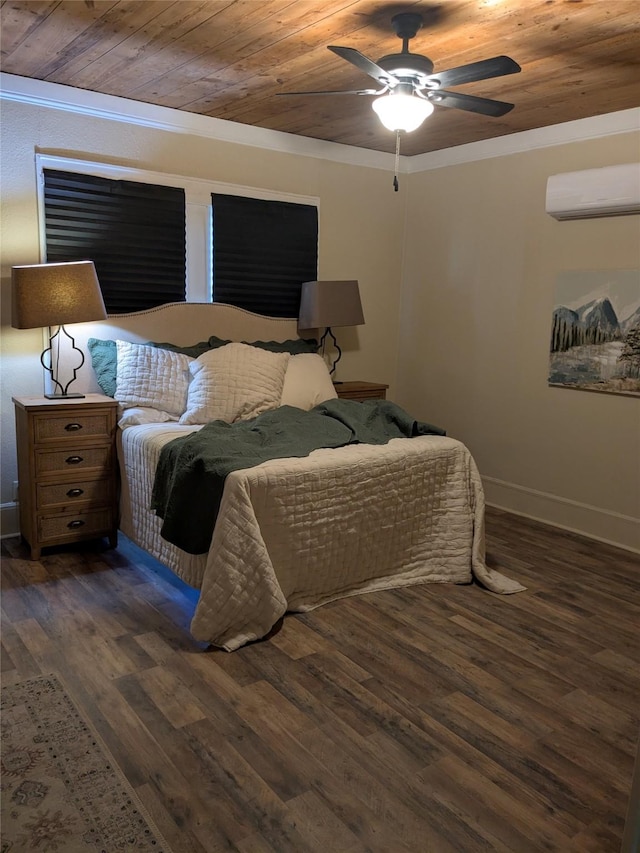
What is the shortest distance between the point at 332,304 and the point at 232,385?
1.15 metres

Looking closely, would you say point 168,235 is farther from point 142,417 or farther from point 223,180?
point 142,417

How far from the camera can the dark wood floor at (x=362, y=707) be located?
5.91 feet

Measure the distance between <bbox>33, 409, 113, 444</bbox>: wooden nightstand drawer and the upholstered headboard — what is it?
438mm

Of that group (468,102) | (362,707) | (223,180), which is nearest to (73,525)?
(362,707)

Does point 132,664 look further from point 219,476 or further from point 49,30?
point 49,30

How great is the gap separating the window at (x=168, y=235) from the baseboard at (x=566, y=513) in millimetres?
1937

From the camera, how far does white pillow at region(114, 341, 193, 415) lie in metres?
3.64

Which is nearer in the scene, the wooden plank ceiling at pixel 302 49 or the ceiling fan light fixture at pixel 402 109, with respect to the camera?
the wooden plank ceiling at pixel 302 49

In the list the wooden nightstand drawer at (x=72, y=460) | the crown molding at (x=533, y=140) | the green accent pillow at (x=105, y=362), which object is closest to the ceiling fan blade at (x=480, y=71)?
the crown molding at (x=533, y=140)

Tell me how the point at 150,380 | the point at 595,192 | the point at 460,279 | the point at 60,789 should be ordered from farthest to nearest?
1. the point at 460,279
2. the point at 595,192
3. the point at 150,380
4. the point at 60,789

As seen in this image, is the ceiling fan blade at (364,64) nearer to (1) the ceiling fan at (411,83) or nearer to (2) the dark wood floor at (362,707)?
(1) the ceiling fan at (411,83)

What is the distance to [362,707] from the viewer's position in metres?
2.30

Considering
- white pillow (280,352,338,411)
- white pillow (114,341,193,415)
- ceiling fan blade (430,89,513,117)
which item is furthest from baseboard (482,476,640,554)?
ceiling fan blade (430,89,513,117)

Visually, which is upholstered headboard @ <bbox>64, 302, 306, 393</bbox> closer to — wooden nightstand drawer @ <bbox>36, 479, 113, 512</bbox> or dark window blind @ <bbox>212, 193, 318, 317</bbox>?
dark window blind @ <bbox>212, 193, 318, 317</bbox>
